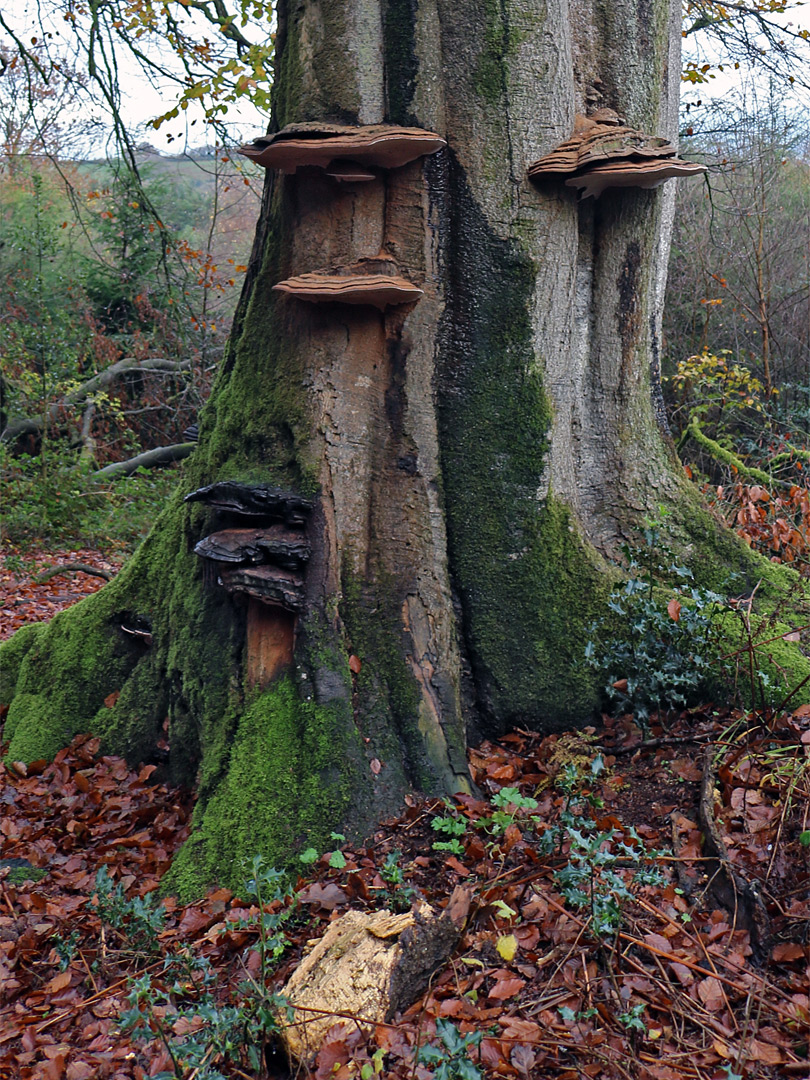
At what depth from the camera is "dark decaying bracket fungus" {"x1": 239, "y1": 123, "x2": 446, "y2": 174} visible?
324 centimetres

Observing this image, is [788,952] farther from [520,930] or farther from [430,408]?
[430,408]

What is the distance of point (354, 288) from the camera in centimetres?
329

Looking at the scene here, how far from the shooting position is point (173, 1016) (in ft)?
8.11

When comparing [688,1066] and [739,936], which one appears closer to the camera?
[688,1066]

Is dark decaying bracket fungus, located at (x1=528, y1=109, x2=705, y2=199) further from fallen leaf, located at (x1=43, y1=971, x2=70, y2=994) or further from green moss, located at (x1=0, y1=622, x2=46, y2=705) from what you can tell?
green moss, located at (x1=0, y1=622, x2=46, y2=705)

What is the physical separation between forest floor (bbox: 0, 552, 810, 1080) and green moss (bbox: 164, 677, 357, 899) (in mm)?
117

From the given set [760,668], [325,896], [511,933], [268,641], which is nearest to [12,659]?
[268,641]

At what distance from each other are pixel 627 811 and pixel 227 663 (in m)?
1.91

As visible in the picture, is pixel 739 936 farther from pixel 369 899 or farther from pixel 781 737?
pixel 369 899

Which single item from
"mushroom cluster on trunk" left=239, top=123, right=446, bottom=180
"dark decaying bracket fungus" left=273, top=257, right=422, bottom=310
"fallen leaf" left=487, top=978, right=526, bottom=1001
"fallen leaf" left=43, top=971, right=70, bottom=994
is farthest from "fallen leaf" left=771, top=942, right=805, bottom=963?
"mushroom cluster on trunk" left=239, top=123, right=446, bottom=180

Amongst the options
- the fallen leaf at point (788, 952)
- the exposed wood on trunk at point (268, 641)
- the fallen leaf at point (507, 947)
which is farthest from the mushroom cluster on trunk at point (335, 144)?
the fallen leaf at point (788, 952)

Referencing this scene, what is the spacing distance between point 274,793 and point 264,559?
39.1 inches

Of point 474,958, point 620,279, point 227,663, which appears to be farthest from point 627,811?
point 620,279

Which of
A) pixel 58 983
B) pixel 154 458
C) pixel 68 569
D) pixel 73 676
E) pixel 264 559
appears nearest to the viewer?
pixel 58 983
